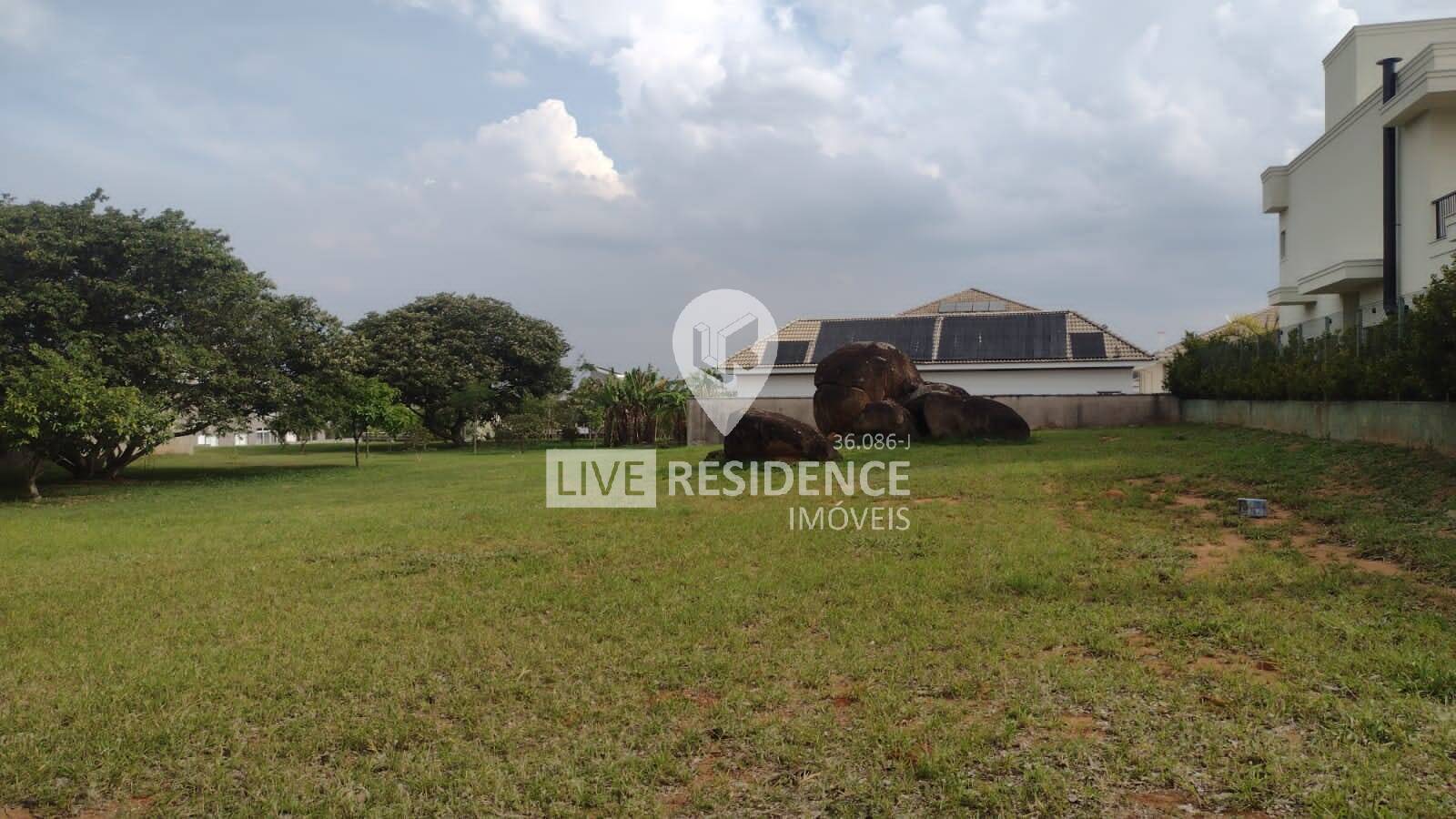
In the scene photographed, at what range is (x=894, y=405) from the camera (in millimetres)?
18375

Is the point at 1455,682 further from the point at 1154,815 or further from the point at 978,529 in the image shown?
the point at 978,529

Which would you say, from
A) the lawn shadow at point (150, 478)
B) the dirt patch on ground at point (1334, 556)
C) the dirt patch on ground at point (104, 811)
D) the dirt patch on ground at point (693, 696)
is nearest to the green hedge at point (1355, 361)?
the dirt patch on ground at point (1334, 556)

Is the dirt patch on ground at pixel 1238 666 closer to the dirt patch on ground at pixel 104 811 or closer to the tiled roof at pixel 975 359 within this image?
the dirt patch on ground at pixel 104 811

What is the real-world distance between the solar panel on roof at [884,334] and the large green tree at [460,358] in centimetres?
1315

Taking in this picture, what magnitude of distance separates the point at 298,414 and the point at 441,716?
17.8 meters

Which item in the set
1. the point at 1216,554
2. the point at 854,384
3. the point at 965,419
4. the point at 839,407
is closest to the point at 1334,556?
the point at 1216,554

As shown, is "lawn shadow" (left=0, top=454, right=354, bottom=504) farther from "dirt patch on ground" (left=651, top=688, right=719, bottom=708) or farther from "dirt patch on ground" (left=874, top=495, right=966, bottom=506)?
"dirt patch on ground" (left=651, top=688, right=719, bottom=708)

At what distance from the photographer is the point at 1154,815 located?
3.06 m

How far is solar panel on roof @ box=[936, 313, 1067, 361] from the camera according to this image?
30.6m

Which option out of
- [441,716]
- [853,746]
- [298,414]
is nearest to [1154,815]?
[853,746]

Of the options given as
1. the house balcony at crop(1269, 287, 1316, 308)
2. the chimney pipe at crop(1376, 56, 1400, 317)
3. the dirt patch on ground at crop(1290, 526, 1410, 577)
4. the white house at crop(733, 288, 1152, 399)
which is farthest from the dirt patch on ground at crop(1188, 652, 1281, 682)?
the white house at crop(733, 288, 1152, 399)

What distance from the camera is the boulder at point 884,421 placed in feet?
59.4

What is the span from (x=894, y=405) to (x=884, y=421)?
Result: 461 mm

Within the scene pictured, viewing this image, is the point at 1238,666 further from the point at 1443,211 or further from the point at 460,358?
the point at 460,358
